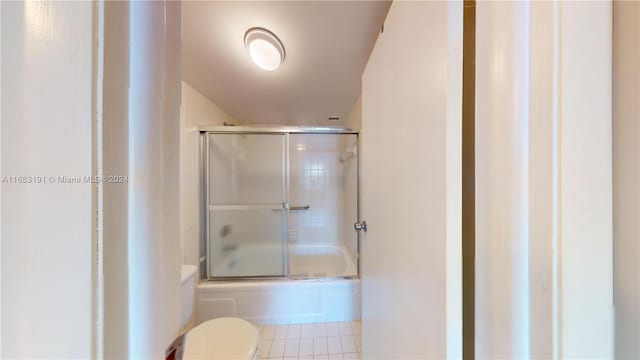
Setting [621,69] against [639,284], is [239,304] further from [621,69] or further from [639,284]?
[621,69]

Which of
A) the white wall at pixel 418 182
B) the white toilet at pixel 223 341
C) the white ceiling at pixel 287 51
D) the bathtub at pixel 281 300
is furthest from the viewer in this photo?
the bathtub at pixel 281 300

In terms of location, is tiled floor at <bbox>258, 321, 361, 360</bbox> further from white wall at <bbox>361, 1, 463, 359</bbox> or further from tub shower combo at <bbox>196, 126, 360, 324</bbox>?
white wall at <bbox>361, 1, 463, 359</bbox>

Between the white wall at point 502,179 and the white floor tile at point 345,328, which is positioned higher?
the white wall at point 502,179

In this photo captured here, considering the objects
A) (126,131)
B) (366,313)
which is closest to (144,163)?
(126,131)

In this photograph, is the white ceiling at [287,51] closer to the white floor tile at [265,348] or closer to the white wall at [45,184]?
the white wall at [45,184]

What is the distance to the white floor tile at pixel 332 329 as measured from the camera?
165 cm

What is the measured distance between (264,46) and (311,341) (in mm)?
1947

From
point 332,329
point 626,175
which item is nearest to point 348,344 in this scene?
point 332,329

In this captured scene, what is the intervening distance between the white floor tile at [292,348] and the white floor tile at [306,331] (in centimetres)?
7

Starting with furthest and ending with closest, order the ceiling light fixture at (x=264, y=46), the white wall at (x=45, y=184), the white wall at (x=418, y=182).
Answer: the ceiling light fixture at (x=264, y=46), the white wall at (x=418, y=182), the white wall at (x=45, y=184)

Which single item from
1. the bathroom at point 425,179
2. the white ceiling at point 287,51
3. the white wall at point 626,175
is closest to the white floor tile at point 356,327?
the bathroom at point 425,179

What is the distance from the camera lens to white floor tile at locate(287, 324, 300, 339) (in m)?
1.63

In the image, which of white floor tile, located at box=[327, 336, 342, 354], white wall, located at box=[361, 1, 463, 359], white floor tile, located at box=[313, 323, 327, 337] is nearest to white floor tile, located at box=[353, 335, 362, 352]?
white floor tile, located at box=[327, 336, 342, 354]

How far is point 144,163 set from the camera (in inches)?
10.1
